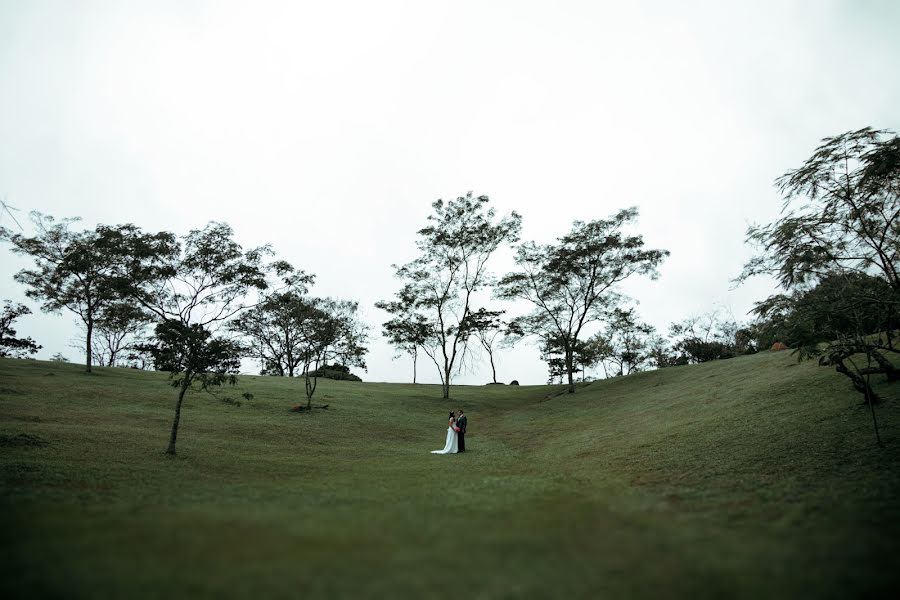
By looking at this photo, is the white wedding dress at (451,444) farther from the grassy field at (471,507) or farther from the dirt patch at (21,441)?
the dirt patch at (21,441)

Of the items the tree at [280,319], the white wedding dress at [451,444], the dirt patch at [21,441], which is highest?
the tree at [280,319]

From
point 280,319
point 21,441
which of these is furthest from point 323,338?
point 21,441

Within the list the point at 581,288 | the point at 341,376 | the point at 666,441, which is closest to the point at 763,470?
the point at 666,441

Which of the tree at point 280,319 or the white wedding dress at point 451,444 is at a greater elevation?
the tree at point 280,319

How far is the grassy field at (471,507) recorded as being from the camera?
498cm

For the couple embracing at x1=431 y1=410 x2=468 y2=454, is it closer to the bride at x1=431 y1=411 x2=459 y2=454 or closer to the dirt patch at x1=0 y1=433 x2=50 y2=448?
the bride at x1=431 y1=411 x2=459 y2=454

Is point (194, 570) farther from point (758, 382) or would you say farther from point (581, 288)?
point (581, 288)

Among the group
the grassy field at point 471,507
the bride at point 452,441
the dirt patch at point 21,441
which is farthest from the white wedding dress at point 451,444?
the dirt patch at point 21,441

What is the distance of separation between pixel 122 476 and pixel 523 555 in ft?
43.6

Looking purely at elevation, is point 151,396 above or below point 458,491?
above

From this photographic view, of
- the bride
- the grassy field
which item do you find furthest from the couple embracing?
the grassy field

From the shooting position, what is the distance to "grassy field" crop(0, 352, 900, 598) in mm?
4977

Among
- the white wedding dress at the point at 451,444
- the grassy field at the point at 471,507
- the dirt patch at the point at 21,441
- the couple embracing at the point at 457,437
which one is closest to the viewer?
the grassy field at the point at 471,507

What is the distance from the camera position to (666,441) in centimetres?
1898
